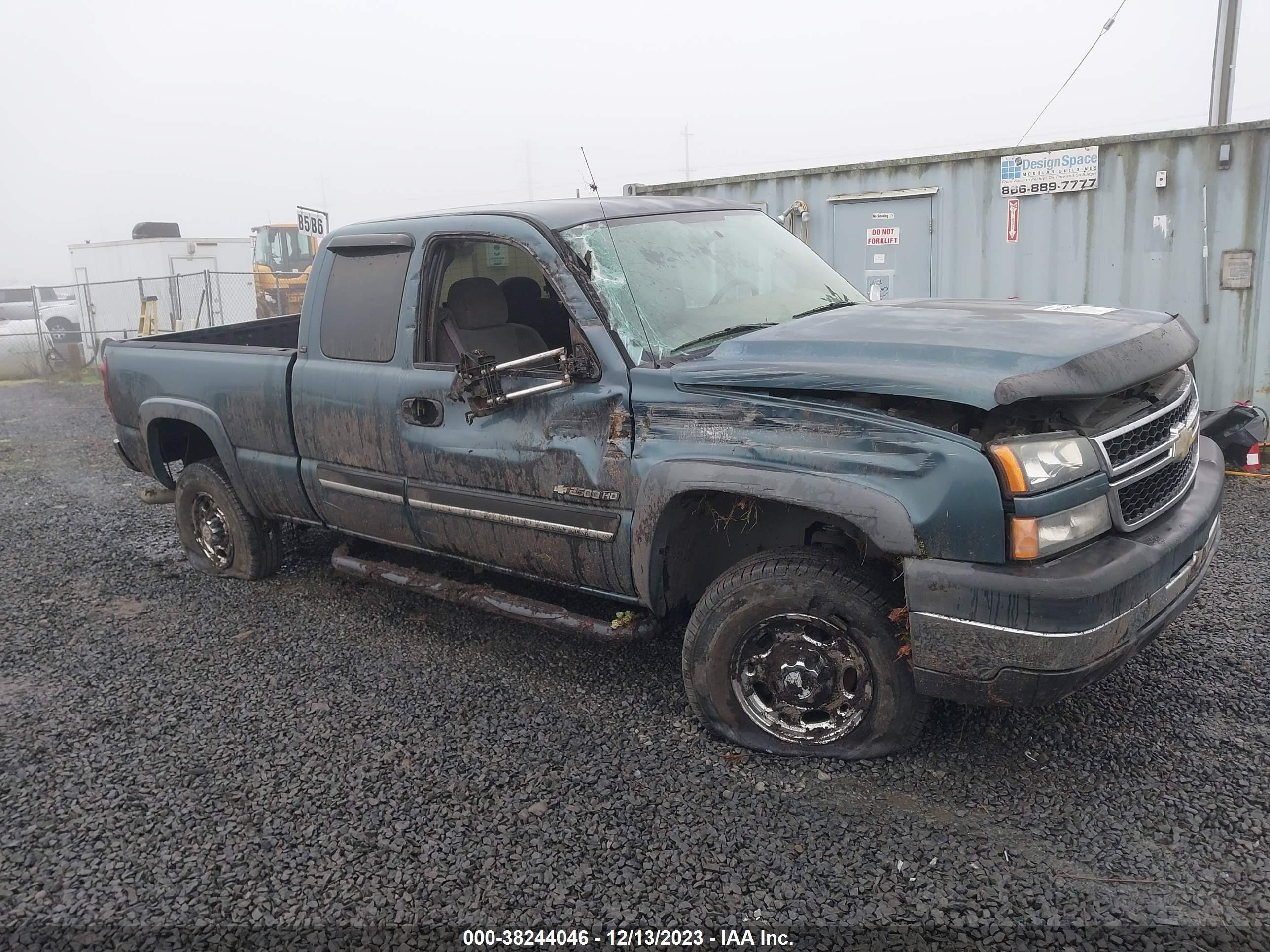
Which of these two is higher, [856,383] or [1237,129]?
[1237,129]

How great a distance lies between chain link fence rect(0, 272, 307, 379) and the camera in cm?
1895

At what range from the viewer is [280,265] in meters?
25.0

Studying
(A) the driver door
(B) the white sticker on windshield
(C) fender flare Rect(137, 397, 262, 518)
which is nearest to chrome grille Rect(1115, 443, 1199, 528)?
(B) the white sticker on windshield

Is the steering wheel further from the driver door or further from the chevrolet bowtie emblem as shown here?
the chevrolet bowtie emblem

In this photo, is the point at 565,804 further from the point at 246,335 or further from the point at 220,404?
the point at 246,335

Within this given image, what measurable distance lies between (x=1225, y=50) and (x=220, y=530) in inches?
349

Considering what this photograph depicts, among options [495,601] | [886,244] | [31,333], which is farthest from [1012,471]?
[31,333]

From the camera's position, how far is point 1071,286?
8078 mm

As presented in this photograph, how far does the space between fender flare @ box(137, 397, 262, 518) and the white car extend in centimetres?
1495

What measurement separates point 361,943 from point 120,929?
0.71 metres

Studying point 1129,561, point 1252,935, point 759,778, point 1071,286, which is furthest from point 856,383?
point 1071,286

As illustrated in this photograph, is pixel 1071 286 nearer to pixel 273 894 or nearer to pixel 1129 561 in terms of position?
pixel 1129 561

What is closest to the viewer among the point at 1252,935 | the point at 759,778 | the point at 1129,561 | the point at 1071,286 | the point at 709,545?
the point at 1252,935

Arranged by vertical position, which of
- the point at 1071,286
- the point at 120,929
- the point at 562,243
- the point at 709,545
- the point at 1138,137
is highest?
the point at 1138,137
